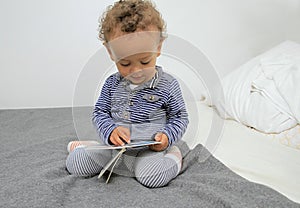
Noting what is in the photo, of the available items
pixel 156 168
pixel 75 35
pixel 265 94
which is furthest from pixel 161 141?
pixel 75 35

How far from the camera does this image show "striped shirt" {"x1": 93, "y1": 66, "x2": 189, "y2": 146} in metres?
0.84

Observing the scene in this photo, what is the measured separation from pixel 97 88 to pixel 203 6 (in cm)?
103

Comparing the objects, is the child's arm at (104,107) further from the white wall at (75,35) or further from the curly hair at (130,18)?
the white wall at (75,35)

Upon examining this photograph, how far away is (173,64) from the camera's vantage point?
98cm

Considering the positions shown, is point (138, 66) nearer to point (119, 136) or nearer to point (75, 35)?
point (119, 136)

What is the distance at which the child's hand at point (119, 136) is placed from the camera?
0.78 metres

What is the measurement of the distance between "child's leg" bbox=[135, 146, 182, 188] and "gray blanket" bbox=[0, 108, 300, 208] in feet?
0.05

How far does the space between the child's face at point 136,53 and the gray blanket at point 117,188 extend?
261mm

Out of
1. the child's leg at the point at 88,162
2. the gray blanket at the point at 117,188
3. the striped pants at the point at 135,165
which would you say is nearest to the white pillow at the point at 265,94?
the gray blanket at the point at 117,188

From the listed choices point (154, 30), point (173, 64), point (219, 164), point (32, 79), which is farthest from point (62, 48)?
point (219, 164)

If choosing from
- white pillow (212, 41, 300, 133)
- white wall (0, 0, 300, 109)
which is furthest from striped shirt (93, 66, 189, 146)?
white wall (0, 0, 300, 109)

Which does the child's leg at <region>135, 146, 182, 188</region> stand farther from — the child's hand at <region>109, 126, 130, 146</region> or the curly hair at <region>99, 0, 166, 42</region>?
the curly hair at <region>99, 0, 166, 42</region>

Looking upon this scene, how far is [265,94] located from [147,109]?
1.70ft

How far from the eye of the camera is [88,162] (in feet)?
2.72
